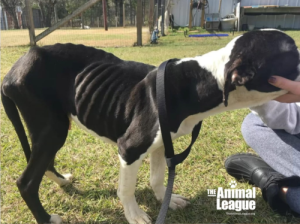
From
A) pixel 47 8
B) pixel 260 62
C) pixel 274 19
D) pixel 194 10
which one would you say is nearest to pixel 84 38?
pixel 47 8

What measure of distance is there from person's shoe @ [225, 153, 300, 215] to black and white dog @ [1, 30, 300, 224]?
0.74 metres

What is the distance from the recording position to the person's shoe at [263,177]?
7.02ft

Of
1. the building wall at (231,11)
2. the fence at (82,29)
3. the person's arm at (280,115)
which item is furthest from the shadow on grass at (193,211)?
the building wall at (231,11)

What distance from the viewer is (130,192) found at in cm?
198

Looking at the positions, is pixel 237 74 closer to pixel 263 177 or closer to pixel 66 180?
pixel 263 177

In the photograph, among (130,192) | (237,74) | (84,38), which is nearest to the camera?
(237,74)

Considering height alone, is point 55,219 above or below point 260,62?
below

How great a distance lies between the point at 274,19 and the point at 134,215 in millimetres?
19015

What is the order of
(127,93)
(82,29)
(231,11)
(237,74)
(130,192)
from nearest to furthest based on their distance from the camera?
1. (237,74)
2. (127,93)
3. (130,192)
4. (82,29)
5. (231,11)

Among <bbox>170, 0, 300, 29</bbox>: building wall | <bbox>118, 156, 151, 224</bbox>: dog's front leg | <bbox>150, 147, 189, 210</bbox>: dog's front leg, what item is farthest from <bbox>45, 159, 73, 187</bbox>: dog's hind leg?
<bbox>170, 0, 300, 29</bbox>: building wall

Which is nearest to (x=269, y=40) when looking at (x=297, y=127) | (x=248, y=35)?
(x=248, y=35)

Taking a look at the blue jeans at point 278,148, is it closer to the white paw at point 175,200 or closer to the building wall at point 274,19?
the white paw at point 175,200

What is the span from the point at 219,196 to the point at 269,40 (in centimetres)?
131

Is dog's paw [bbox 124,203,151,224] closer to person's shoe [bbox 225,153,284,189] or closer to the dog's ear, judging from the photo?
person's shoe [bbox 225,153,284,189]
